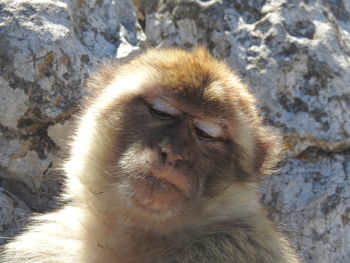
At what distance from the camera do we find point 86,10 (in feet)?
10.9

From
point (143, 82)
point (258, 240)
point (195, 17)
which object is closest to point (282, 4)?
point (195, 17)

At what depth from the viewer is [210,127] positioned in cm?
232

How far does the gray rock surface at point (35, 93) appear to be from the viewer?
2.97 meters

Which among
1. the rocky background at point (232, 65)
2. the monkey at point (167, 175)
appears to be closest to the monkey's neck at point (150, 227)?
the monkey at point (167, 175)

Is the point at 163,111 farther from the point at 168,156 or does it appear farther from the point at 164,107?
the point at 168,156

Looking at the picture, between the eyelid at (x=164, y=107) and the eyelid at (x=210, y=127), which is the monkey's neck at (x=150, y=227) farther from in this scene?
the eyelid at (x=164, y=107)

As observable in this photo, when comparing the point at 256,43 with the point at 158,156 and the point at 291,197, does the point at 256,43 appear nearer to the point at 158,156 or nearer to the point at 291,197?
the point at 291,197

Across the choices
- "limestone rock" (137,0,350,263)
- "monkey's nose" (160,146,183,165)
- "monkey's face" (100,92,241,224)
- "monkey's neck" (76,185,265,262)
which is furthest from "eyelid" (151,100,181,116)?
"limestone rock" (137,0,350,263)

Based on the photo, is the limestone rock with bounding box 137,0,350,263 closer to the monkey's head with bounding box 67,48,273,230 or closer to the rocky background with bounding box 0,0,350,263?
the rocky background with bounding box 0,0,350,263

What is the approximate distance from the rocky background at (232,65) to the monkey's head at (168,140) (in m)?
0.50

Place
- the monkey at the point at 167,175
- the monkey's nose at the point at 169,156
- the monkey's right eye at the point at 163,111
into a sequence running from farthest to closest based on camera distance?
the monkey's right eye at the point at 163,111 < the monkey at the point at 167,175 < the monkey's nose at the point at 169,156

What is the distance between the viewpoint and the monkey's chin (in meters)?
2.12

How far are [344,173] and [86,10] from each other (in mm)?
1692

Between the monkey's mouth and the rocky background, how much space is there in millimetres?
901
